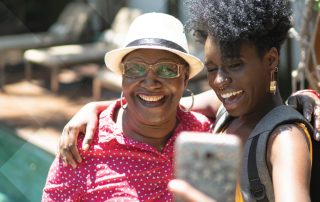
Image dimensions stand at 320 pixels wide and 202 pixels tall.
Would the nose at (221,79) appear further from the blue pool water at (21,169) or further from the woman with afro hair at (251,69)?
the blue pool water at (21,169)

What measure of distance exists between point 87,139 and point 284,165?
0.97 m

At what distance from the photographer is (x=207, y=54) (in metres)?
2.06

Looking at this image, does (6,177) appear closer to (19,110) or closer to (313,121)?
(313,121)

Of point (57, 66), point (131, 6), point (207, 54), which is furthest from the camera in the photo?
point (131, 6)

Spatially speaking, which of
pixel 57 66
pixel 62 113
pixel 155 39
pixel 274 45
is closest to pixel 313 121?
pixel 274 45

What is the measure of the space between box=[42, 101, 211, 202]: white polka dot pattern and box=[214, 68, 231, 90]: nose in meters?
0.59

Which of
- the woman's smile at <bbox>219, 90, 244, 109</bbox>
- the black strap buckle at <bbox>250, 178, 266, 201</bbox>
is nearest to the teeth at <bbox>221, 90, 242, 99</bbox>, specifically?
the woman's smile at <bbox>219, 90, 244, 109</bbox>

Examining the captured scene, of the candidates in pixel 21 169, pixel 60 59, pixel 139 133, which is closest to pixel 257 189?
pixel 139 133

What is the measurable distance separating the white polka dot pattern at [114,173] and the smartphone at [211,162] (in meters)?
1.30

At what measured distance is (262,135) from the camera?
194 centimetres

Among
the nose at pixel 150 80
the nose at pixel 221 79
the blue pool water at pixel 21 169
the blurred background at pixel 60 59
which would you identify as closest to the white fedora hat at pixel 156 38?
the nose at pixel 150 80

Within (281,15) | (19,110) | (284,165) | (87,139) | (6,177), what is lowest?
(19,110)

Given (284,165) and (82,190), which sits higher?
(284,165)

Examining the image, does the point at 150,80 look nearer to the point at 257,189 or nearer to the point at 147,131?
the point at 147,131
